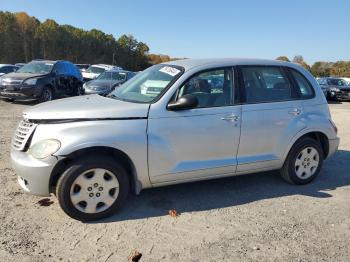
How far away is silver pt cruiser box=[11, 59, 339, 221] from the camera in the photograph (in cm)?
419

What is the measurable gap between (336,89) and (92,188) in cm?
2354

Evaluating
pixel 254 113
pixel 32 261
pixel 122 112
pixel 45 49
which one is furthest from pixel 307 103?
pixel 45 49

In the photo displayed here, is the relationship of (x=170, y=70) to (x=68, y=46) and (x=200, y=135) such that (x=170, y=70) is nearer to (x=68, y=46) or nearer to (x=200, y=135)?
(x=200, y=135)

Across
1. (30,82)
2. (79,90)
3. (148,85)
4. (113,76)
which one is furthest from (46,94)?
(148,85)

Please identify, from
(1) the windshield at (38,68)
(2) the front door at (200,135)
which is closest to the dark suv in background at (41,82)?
(1) the windshield at (38,68)

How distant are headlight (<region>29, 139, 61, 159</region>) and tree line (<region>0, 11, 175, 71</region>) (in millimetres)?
43208

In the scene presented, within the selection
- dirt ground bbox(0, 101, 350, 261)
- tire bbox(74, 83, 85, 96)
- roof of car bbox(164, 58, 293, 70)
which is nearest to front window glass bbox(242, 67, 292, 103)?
roof of car bbox(164, 58, 293, 70)

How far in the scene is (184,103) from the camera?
4535mm

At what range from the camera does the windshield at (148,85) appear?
4781 millimetres

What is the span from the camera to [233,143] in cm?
500

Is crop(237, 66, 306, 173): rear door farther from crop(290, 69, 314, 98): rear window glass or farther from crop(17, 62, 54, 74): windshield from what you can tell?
crop(17, 62, 54, 74): windshield

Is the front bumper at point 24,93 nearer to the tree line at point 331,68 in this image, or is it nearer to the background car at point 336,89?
the background car at point 336,89

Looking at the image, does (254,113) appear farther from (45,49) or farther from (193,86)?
(45,49)

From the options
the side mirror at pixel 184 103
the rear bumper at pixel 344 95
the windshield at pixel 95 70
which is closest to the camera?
the side mirror at pixel 184 103
